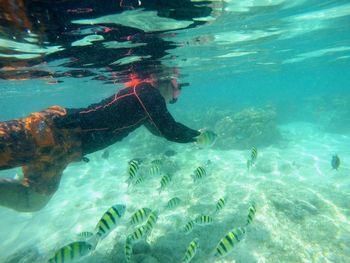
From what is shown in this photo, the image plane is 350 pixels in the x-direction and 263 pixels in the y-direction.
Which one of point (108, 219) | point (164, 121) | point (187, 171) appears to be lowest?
point (187, 171)

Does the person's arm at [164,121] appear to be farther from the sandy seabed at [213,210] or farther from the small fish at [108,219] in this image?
the sandy seabed at [213,210]

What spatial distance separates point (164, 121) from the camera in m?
6.39

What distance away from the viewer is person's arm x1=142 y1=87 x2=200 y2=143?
6.36 meters

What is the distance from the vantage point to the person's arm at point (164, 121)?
6355mm

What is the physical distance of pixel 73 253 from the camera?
208 inches

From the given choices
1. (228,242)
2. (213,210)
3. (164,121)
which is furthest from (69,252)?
(213,210)

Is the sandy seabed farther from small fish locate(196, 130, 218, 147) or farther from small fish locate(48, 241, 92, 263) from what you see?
small fish locate(196, 130, 218, 147)

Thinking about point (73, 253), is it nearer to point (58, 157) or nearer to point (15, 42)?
point (58, 157)

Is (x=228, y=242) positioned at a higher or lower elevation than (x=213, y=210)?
higher

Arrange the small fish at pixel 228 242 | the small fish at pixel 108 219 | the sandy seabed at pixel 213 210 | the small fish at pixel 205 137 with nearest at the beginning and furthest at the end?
the small fish at pixel 108 219 → the small fish at pixel 228 242 → the small fish at pixel 205 137 → the sandy seabed at pixel 213 210

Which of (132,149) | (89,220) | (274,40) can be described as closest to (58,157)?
(89,220)

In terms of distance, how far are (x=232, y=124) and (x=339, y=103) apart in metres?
19.4

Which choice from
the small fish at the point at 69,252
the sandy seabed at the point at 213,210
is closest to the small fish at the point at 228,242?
the sandy seabed at the point at 213,210

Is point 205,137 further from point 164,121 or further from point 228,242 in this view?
point 228,242
